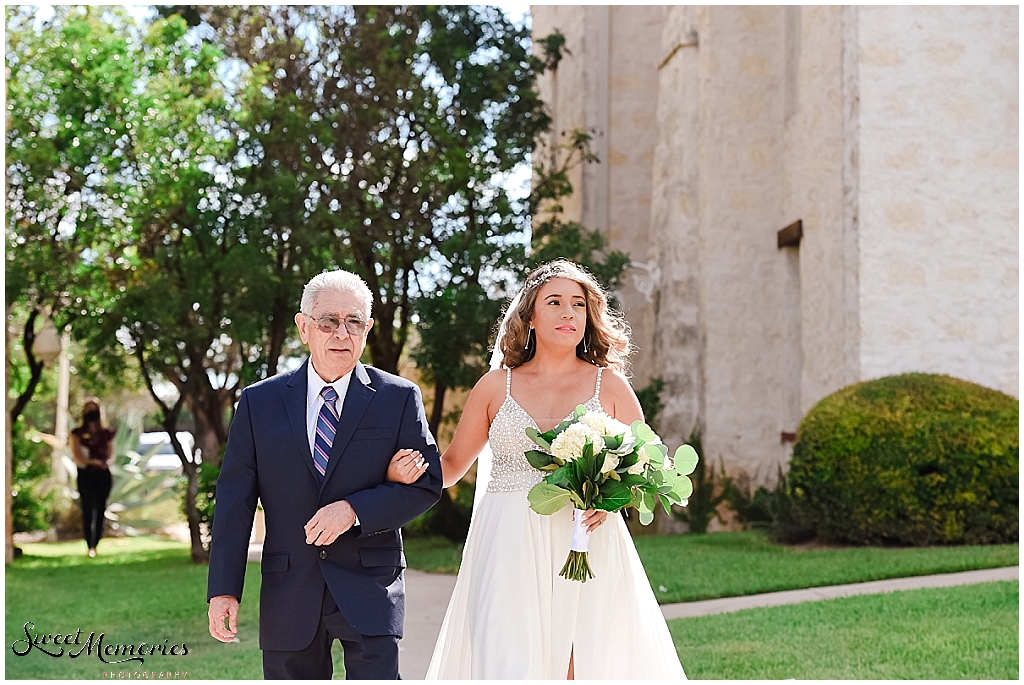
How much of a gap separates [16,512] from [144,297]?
677 centimetres

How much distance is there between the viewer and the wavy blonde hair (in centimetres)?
474

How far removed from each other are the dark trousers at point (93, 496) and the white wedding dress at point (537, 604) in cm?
1131

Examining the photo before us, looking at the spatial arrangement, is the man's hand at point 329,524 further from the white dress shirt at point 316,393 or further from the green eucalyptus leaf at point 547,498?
the green eucalyptus leaf at point 547,498

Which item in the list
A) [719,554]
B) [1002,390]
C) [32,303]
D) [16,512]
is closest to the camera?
[719,554]

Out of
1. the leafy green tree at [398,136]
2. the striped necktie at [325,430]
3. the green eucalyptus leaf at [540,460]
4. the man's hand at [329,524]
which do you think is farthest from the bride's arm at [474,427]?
the leafy green tree at [398,136]

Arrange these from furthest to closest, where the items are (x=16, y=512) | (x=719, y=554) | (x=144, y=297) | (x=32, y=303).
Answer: (x=16, y=512), (x=32, y=303), (x=144, y=297), (x=719, y=554)

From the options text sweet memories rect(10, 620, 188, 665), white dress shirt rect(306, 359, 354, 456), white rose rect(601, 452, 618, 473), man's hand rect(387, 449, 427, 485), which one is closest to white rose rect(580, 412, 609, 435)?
white rose rect(601, 452, 618, 473)

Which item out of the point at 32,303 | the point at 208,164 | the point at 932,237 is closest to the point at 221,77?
the point at 208,164

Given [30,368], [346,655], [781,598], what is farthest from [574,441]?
[30,368]

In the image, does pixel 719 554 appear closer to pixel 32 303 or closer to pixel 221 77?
pixel 32 303

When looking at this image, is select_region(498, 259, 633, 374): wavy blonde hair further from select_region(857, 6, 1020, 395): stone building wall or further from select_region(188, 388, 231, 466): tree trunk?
select_region(188, 388, 231, 466): tree trunk

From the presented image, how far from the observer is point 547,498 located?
4.18 meters

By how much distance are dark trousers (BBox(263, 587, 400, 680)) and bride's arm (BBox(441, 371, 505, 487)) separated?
858 mm

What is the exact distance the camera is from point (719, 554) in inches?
439
